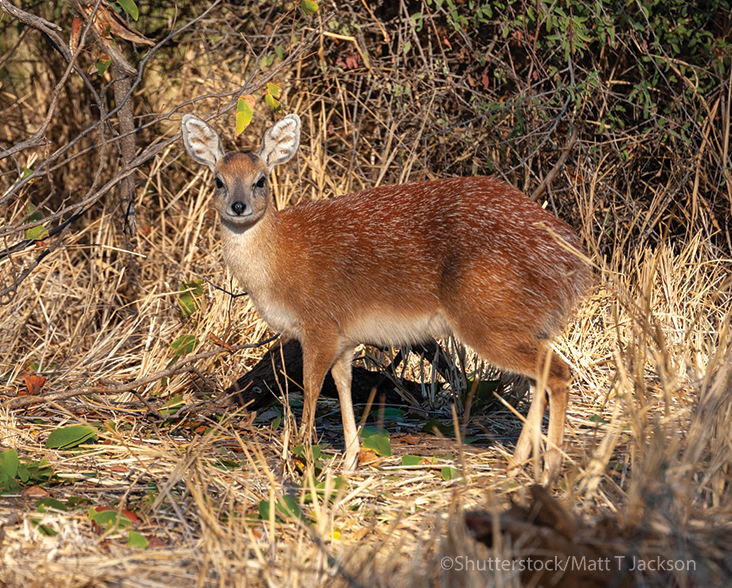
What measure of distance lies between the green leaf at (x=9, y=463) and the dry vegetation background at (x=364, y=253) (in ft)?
0.27

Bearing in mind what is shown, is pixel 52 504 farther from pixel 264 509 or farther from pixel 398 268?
pixel 398 268

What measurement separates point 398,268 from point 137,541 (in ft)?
7.43

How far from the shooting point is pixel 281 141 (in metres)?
5.60

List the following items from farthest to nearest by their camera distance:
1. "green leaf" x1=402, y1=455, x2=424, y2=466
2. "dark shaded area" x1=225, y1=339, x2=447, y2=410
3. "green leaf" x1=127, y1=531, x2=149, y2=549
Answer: "dark shaded area" x1=225, y1=339, x2=447, y2=410
"green leaf" x1=402, y1=455, x2=424, y2=466
"green leaf" x1=127, y1=531, x2=149, y2=549

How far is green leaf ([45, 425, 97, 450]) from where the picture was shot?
4645 mm

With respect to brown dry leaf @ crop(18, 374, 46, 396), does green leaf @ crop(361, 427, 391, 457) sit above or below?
below

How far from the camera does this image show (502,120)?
288 inches

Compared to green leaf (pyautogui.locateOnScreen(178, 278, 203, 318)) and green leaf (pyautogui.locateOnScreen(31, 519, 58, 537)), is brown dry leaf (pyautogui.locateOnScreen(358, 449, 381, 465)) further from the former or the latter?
green leaf (pyautogui.locateOnScreen(178, 278, 203, 318))

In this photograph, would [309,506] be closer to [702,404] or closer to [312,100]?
[702,404]

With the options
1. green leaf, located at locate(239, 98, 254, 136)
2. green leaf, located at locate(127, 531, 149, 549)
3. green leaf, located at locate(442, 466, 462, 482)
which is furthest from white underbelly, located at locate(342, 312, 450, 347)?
green leaf, located at locate(127, 531, 149, 549)

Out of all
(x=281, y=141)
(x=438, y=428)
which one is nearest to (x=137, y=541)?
(x=438, y=428)

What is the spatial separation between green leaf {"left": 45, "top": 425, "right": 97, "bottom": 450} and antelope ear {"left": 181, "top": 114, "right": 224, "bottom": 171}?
72.6 inches

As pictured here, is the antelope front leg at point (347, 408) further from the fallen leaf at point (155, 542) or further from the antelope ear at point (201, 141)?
the antelope ear at point (201, 141)

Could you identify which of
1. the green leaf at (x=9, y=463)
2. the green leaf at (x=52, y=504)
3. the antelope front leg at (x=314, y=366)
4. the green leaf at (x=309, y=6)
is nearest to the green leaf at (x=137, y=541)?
the green leaf at (x=52, y=504)
